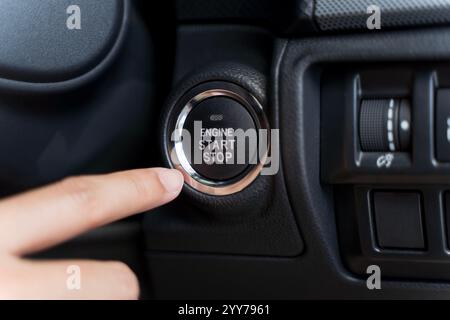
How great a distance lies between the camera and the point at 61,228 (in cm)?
53

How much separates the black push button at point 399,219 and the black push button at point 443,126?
62mm

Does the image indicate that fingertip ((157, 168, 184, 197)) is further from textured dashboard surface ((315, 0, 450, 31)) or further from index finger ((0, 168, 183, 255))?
textured dashboard surface ((315, 0, 450, 31))

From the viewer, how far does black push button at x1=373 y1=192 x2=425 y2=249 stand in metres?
0.79

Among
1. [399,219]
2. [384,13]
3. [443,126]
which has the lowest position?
[399,219]

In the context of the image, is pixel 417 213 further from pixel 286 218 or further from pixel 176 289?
pixel 176 289

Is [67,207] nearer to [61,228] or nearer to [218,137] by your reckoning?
[61,228]

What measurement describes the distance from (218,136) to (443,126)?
0.89 ft

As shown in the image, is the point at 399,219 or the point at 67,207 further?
the point at 399,219

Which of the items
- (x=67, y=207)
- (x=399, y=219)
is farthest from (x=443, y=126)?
(x=67, y=207)

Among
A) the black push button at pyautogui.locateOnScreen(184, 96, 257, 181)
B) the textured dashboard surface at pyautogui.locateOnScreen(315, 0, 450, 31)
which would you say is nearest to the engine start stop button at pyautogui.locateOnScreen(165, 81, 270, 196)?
the black push button at pyautogui.locateOnScreen(184, 96, 257, 181)

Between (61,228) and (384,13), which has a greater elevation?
(384,13)

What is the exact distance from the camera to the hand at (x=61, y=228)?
1.65 ft

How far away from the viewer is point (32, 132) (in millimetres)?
824

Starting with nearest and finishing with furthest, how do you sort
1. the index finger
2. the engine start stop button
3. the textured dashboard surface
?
the index finger
the textured dashboard surface
the engine start stop button
